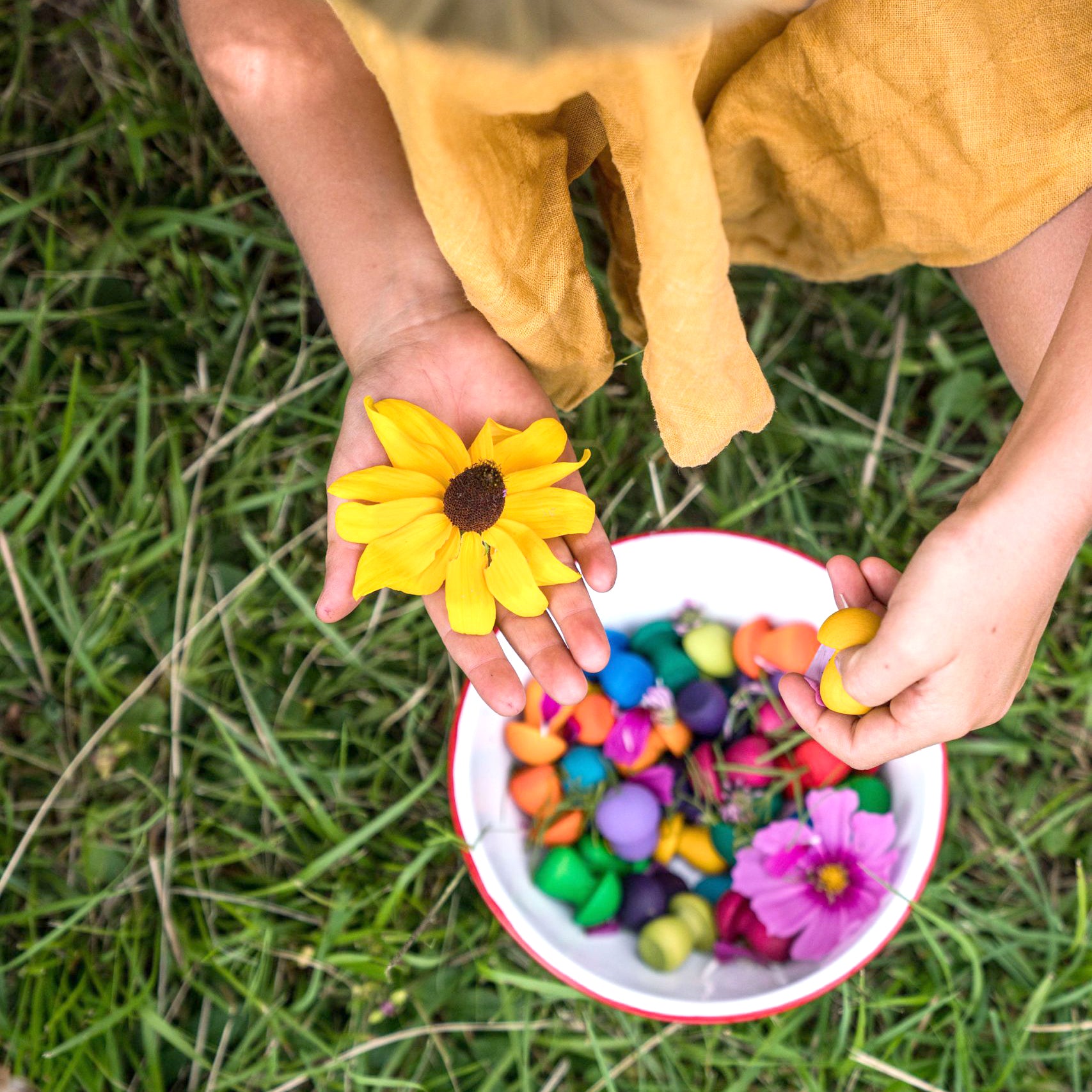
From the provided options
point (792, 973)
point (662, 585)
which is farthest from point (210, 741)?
point (792, 973)

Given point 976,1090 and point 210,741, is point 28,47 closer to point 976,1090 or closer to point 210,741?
point 210,741

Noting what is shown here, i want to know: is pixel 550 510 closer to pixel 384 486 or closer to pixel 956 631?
pixel 384 486

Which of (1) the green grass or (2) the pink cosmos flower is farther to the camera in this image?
(1) the green grass

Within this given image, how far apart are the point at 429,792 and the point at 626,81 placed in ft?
2.64

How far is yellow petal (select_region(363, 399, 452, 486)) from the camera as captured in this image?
738mm

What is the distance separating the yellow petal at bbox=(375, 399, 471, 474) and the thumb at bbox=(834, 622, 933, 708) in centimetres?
33

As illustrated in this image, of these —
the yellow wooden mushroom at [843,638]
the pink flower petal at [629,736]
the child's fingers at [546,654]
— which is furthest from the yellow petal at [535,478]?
the pink flower petal at [629,736]

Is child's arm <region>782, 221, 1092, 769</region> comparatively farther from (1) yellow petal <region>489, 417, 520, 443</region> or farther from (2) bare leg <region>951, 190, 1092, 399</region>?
(1) yellow petal <region>489, 417, 520, 443</region>

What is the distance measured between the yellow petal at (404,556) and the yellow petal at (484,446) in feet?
0.19

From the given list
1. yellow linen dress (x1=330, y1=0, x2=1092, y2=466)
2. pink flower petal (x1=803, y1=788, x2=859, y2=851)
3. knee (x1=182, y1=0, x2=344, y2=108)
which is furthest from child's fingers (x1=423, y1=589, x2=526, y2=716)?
knee (x1=182, y1=0, x2=344, y2=108)

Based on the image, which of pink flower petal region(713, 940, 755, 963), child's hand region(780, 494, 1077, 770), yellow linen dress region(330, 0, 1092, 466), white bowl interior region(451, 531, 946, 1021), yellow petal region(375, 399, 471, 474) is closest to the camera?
yellow linen dress region(330, 0, 1092, 466)

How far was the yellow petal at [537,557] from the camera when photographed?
0.76 meters

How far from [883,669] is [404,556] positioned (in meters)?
0.35

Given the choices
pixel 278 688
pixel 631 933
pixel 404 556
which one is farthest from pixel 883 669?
pixel 278 688
